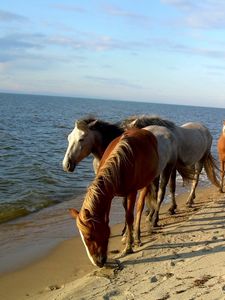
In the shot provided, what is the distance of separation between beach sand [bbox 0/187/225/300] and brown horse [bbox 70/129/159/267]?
1.17ft

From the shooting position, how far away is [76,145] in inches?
268

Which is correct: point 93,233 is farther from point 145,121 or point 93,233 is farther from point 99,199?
point 145,121

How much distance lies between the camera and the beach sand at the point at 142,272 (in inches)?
173

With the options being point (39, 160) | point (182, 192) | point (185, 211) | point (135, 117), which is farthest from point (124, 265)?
point (39, 160)

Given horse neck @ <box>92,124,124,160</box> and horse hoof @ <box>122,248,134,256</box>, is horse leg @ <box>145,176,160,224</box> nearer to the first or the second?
horse neck @ <box>92,124,124,160</box>

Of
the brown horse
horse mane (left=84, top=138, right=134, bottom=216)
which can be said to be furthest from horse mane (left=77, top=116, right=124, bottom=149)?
horse mane (left=84, top=138, right=134, bottom=216)

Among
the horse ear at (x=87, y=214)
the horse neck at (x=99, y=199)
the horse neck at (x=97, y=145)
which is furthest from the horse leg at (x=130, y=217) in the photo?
the horse neck at (x=97, y=145)

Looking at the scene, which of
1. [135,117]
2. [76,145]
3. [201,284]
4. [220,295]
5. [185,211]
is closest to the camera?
[220,295]

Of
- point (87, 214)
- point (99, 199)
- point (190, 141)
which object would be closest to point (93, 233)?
point (87, 214)

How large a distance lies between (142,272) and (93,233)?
33.8 inches

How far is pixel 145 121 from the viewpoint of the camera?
7738mm

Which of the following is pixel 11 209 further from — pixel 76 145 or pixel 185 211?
pixel 185 211

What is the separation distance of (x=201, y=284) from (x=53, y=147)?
15.9 m

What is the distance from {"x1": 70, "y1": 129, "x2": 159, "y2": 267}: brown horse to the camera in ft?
15.4
